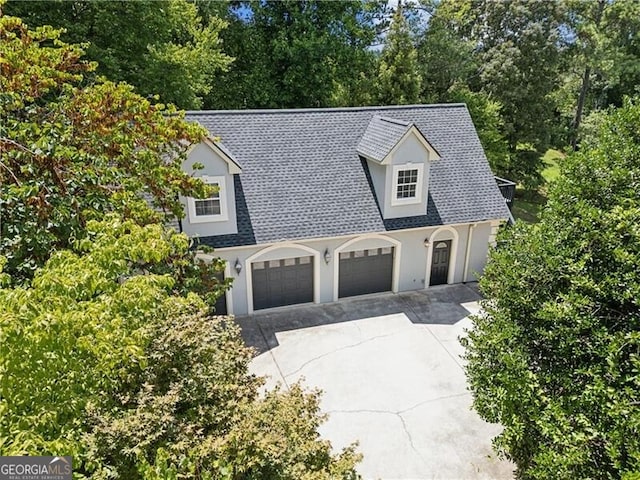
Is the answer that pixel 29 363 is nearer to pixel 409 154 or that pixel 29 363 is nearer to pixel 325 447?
pixel 325 447

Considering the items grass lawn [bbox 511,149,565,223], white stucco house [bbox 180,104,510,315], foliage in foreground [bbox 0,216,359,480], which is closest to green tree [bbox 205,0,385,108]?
white stucco house [bbox 180,104,510,315]

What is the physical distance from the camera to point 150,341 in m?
6.12

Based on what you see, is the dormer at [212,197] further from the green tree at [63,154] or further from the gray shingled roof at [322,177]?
the green tree at [63,154]

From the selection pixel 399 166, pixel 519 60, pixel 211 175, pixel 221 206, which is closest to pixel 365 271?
pixel 399 166

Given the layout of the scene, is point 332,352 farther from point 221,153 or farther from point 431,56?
point 431,56

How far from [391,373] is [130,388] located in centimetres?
780

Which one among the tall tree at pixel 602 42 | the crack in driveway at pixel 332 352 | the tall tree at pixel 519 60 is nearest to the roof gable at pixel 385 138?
the crack in driveway at pixel 332 352

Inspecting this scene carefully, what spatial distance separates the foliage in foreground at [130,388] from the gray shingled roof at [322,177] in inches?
288

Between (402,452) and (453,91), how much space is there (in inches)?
903

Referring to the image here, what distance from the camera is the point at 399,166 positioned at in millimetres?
14789

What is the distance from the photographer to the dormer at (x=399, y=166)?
14.6 metres

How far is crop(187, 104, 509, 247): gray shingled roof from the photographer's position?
1440cm

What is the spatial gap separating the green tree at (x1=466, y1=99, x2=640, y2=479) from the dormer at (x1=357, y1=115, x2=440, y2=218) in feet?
25.7

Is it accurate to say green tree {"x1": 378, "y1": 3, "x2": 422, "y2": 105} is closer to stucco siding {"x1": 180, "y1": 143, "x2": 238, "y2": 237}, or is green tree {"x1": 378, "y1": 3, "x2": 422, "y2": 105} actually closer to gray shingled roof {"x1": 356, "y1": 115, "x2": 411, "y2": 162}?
gray shingled roof {"x1": 356, "y1": 115, "x2": 411, "y2": 162}
